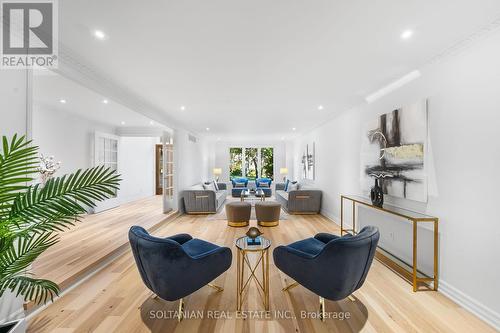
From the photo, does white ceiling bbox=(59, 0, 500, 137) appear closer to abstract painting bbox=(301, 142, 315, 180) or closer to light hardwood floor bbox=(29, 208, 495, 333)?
light hardwood floor bbox=(29, 208, 495, 333)

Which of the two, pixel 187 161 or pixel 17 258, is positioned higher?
pixel 187 161

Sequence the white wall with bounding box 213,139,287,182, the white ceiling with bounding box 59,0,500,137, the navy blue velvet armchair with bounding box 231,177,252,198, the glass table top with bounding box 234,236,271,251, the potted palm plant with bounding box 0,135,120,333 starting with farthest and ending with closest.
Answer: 1. the white wall with bounding box 213,139,287,182
2. the navy blue velvet armchair with bounding box 231,177,252,198
3. the glass table top with bounding box 234,236,271,251
4. the white ceiling with bounding box 59,0,500,137
5. the potted palm plant with bounding box 0,135,120,333

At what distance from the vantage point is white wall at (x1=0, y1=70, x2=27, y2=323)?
179 centimetres

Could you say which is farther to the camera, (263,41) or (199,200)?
(199,200)

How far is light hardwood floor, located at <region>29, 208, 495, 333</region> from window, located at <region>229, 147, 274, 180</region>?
8145mm

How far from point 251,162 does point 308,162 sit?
391cm

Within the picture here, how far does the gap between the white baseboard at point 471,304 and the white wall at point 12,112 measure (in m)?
4.13

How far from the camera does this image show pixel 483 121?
206cm

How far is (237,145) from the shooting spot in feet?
35.9

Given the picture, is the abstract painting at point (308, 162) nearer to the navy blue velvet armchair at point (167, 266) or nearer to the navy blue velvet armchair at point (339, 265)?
the navy blue velvet armchair at point (339, 265)

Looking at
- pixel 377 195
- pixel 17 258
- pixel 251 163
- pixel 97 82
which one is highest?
pixel 97 82

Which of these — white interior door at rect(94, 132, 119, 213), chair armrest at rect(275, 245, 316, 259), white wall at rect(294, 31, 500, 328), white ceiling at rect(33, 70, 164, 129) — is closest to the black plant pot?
white wall at rect(294, 31, 500, 328)

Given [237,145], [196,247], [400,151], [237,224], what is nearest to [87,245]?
[196,247]

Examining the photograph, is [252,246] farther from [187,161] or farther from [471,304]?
[187,161]
